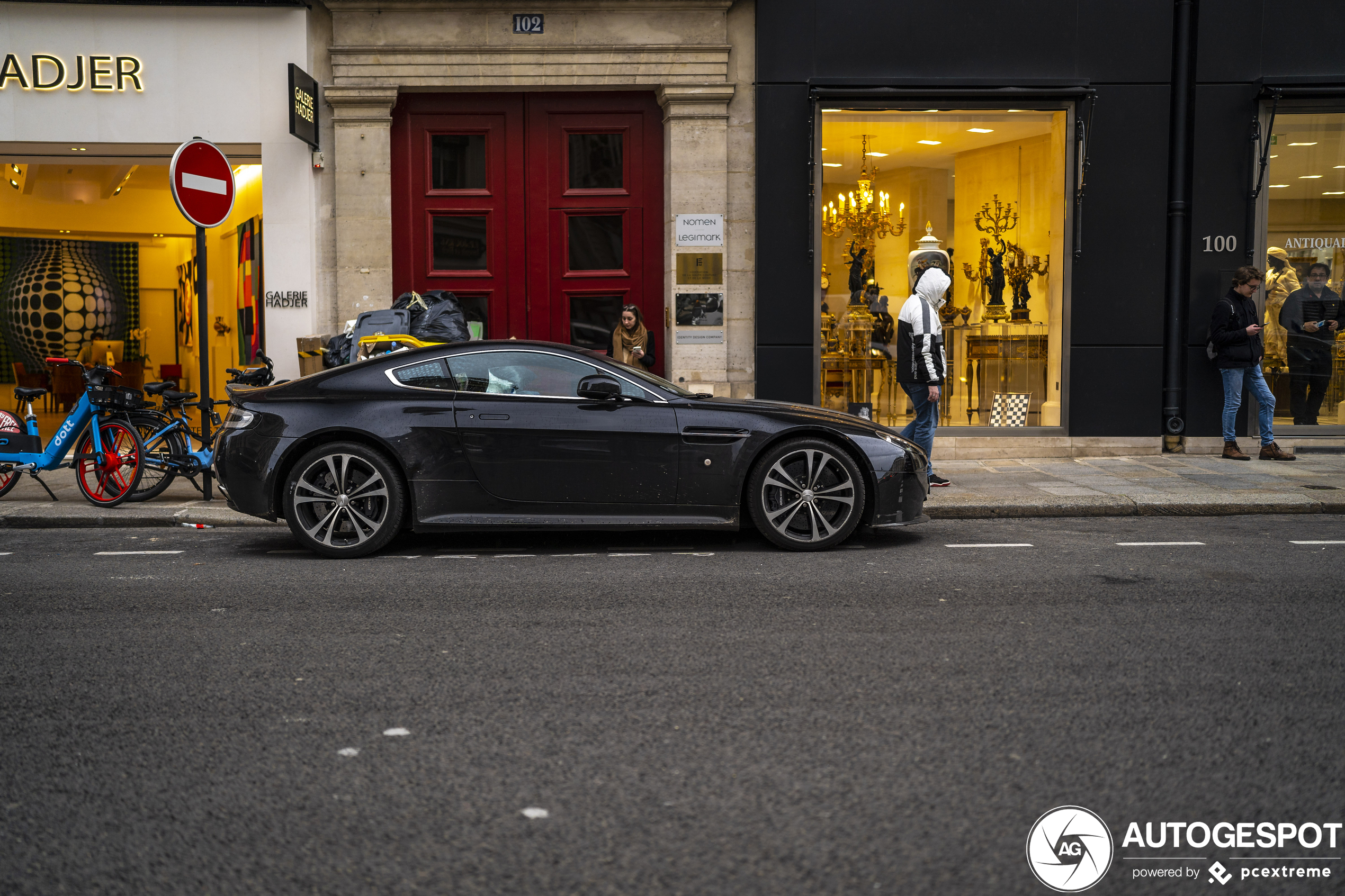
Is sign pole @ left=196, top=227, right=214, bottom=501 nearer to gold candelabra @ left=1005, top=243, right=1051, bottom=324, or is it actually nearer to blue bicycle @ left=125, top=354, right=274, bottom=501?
blue bicycle @ left=125, top=354, right=274, bottom=501

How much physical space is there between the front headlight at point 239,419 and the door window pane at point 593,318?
5949 mm

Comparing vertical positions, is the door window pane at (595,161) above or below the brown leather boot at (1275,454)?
above

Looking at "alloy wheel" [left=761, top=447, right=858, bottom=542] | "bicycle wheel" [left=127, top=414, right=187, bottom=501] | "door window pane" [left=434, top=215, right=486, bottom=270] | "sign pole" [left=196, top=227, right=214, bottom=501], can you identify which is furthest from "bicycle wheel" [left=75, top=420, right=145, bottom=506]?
"alloy wheel" [left=761, top=447, right=858, bottom=542]

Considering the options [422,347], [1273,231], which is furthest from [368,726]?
[1273,231]

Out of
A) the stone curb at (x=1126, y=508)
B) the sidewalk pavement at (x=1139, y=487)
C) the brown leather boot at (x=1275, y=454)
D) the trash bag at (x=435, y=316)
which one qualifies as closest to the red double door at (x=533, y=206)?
the trash bag at (x=435, y=316)

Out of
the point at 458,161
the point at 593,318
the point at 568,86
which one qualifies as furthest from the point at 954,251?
the point at 458,161

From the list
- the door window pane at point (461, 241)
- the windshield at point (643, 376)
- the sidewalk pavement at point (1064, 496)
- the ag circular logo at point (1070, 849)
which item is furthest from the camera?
the door window pane at point (461, 241)

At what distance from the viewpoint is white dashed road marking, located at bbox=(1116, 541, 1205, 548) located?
7.45 m

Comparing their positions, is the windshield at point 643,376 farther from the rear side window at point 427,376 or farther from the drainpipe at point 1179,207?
the drainpipe at point 1179,207

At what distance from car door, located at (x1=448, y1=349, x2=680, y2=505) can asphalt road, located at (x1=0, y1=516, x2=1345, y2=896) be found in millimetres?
667

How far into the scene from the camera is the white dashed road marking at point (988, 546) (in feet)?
24.6

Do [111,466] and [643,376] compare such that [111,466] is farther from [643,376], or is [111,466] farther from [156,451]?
[643,376]

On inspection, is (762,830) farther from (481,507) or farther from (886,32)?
(886,32)

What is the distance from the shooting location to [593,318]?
513 inches
